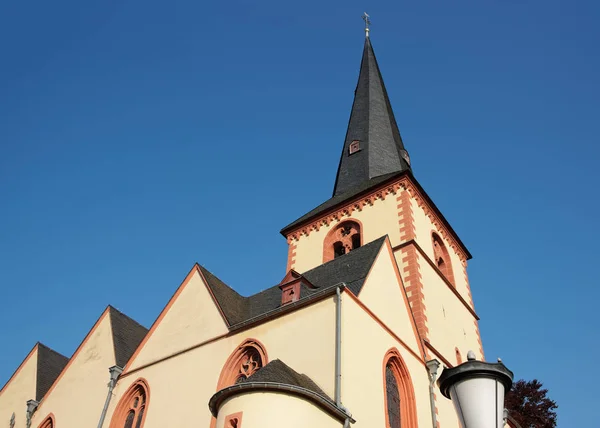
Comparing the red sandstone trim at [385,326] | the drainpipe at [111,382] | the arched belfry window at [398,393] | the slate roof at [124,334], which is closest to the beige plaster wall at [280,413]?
the arched belfry window at [398,393]

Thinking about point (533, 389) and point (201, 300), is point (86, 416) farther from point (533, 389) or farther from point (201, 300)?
point (533, 389)

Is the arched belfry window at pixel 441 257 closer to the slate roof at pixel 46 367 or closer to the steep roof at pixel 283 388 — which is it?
the steep roof at pixel 283 388

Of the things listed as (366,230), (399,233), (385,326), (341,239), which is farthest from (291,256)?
(385,326)

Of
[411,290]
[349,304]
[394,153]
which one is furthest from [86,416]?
[394,153]

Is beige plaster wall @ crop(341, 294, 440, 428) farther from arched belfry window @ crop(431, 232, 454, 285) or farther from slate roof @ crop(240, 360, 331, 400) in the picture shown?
arched belfry window @ crop(431, 232, 454, 285)

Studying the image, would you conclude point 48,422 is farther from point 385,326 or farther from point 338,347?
point 385,326

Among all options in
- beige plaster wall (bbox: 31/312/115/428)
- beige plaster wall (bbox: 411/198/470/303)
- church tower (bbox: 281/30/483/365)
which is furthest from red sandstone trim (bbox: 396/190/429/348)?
beige plaster wall (bbox: 31/312/115/428)

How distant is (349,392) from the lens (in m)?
11.7

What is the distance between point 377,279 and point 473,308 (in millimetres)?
9764

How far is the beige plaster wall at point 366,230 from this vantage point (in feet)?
70.8

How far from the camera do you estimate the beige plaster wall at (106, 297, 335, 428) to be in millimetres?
12445

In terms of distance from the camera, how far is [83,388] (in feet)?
56.7

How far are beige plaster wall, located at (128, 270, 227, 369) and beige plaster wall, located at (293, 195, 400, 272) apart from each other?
693 cm

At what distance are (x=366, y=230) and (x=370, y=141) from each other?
273 inches
